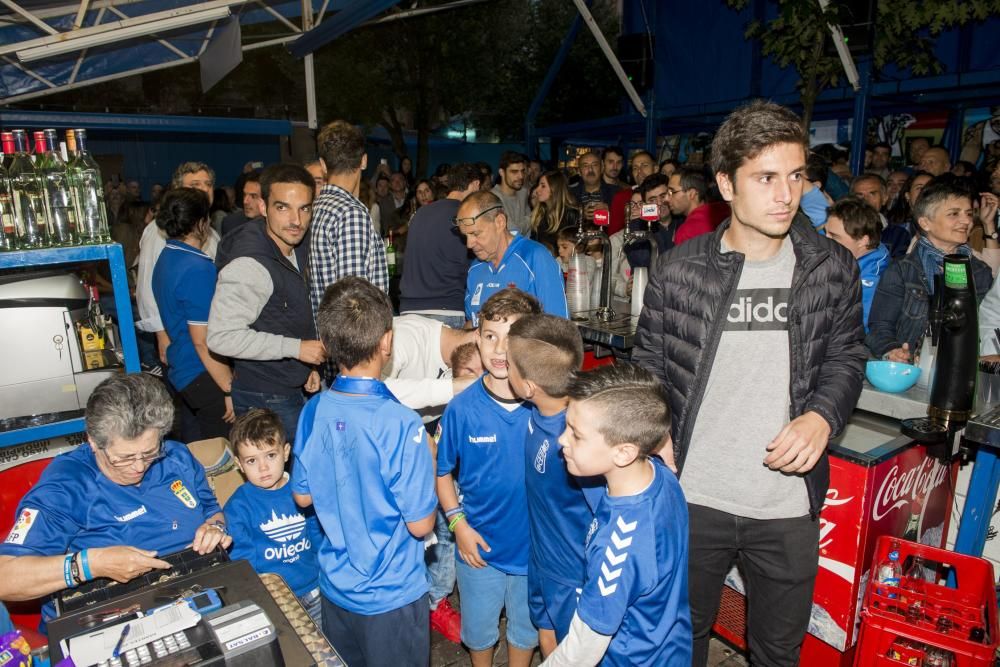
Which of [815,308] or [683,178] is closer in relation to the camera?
[815,308]

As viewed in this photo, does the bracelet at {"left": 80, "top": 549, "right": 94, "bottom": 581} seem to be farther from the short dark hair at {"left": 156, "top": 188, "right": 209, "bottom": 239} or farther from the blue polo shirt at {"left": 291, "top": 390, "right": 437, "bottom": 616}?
the short dark hair at {"left": 156, "top": 188, "right": 209, "bottom": 239}

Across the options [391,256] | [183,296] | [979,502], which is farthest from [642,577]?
[391,256]

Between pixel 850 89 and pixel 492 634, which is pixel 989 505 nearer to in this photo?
pixel 492 634

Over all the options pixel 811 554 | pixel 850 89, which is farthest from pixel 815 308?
pixel 850 89

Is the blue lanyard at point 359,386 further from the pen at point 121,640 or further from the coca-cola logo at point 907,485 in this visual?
the coca-cola logo at point 907,485

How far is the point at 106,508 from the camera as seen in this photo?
88.6 inches

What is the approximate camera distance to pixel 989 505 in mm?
2799

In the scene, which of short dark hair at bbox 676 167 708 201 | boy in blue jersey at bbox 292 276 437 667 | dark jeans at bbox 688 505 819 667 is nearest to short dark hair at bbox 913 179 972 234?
short dark hair at bbox 676 167 708 201

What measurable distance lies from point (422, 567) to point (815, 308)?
1526mm

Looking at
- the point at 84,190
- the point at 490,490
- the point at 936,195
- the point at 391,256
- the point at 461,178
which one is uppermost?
the point at 461,178

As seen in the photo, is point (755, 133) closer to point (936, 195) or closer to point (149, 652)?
point (149, 652)

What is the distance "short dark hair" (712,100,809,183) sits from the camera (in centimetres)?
197

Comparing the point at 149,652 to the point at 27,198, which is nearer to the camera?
the point at 149,652

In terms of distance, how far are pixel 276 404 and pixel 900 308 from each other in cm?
314
